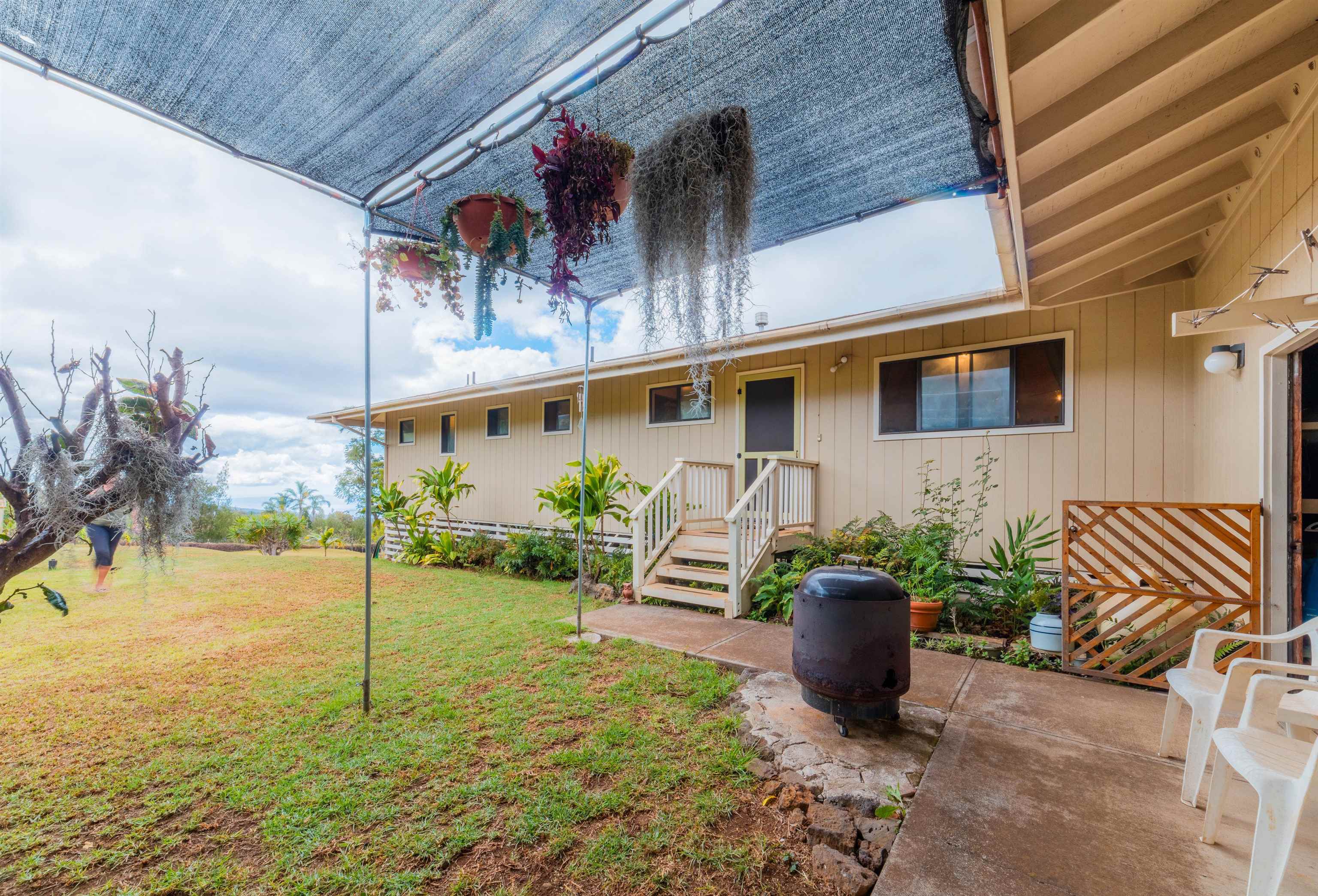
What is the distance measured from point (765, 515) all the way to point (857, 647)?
9.57 feet

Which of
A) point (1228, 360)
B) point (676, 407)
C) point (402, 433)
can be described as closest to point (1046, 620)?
point (1228, 360)

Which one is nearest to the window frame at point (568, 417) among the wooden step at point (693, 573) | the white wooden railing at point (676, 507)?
the white wooden railing at point (676, 507)

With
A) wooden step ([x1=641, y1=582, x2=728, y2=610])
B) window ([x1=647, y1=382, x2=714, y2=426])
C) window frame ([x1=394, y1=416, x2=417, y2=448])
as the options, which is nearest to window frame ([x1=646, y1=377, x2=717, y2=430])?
window ([x1=647, y1=382, x2=714, y2=426])

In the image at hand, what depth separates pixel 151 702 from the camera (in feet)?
10.2

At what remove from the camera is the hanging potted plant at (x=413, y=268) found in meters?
2.94

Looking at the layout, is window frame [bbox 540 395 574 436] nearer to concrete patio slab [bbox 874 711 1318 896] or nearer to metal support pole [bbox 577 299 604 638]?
metal support pole [bbox 577 299 604 638]

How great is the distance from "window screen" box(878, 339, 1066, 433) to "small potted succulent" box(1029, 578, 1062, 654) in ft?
5.55

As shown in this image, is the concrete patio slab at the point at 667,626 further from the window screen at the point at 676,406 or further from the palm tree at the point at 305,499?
the palm tree at the point at 305,499

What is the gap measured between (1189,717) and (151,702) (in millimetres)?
5820

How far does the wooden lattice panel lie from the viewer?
312cm

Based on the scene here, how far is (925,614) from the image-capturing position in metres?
4.39

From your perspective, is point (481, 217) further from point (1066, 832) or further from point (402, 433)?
point (402, 433)

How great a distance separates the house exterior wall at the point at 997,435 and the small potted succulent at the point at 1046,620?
1095 mm

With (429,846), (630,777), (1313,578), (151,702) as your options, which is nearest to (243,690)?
(151,702)
